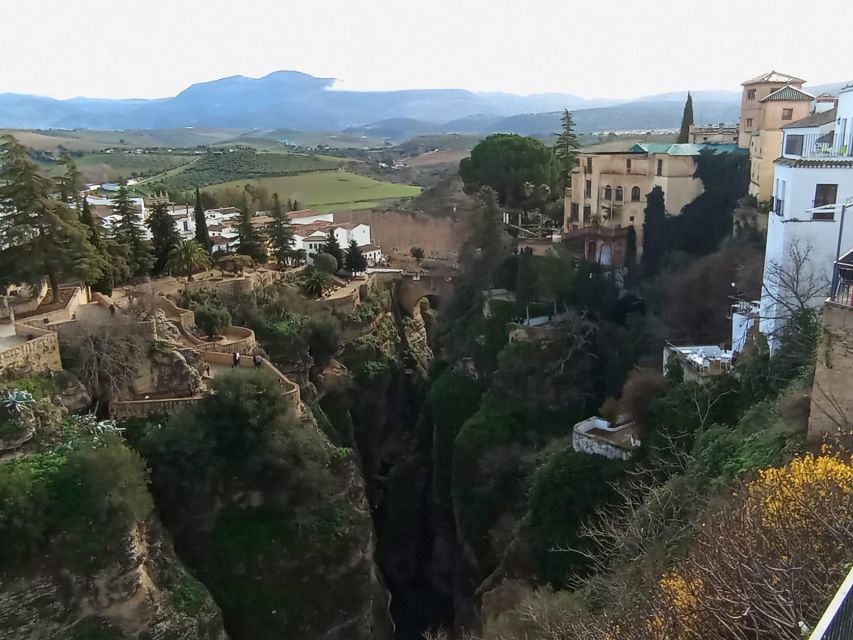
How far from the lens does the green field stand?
70750 millimetres

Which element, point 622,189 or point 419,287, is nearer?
point 622,189

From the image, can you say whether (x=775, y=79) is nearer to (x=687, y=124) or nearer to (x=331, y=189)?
(x=687, y=124)

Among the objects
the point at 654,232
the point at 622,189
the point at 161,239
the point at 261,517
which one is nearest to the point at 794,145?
the point at 654,232

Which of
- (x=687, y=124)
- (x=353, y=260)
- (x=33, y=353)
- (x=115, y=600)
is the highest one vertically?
(x=687, y=124)

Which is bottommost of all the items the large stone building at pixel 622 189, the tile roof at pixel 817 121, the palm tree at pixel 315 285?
the palm tree at pixel 315 285

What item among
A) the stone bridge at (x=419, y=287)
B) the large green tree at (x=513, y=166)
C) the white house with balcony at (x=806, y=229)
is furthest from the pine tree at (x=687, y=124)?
the white house with balcony at (x=806, y=229)

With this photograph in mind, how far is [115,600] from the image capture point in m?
17.2

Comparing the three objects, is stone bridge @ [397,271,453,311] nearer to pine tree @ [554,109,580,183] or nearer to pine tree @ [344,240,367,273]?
pine tree @ [344,240,367,273]

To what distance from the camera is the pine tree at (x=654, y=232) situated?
102ft

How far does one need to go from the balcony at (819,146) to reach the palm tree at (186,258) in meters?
23.1

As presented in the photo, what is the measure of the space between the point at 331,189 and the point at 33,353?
203 ft

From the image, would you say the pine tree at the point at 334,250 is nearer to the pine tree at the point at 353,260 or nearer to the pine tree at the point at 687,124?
the pine tree at the point at 353,260

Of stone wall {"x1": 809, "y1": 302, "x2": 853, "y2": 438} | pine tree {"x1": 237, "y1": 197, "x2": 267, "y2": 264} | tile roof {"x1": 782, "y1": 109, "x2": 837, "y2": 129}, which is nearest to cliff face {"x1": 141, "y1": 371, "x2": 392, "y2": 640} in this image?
stone wall {"x1": 809, "y1": 302, "x2": 853, "y2": 438}

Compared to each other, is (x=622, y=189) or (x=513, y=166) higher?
(x=513, y=166)
